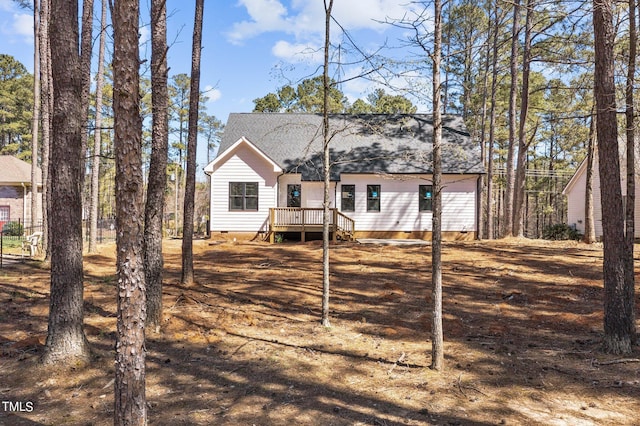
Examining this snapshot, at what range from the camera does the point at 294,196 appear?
20609 mm

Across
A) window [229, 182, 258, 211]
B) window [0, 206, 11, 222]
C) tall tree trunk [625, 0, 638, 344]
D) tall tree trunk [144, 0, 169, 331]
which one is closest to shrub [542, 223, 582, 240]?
window [229, 182, 258, 211]

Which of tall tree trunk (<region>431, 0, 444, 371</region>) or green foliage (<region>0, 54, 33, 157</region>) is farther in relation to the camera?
green foliage (<region>0, 54, 33, 157</region>)

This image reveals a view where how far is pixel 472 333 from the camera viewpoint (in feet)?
24.0

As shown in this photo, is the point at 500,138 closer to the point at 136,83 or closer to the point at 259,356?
the point at 259,356

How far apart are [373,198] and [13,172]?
83.1 ft

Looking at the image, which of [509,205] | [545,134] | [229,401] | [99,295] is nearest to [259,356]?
[229,401]

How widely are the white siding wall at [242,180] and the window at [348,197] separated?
3297 mm

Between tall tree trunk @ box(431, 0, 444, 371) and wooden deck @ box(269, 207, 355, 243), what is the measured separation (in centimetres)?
1352

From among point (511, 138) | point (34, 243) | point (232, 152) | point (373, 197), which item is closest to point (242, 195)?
point (232, 152)

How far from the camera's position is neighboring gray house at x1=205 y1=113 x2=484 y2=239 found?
1967 cm

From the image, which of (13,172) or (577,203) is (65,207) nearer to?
(577,203)

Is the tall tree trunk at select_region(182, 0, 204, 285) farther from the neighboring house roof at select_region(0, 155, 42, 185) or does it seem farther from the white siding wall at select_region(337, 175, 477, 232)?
the neighboring house roof at select_region(0, 155, 42, 185)

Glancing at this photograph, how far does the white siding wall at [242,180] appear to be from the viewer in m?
19.8

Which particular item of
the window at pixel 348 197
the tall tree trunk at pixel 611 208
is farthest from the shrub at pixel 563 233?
the tall tree trunk at pixel 611 208
